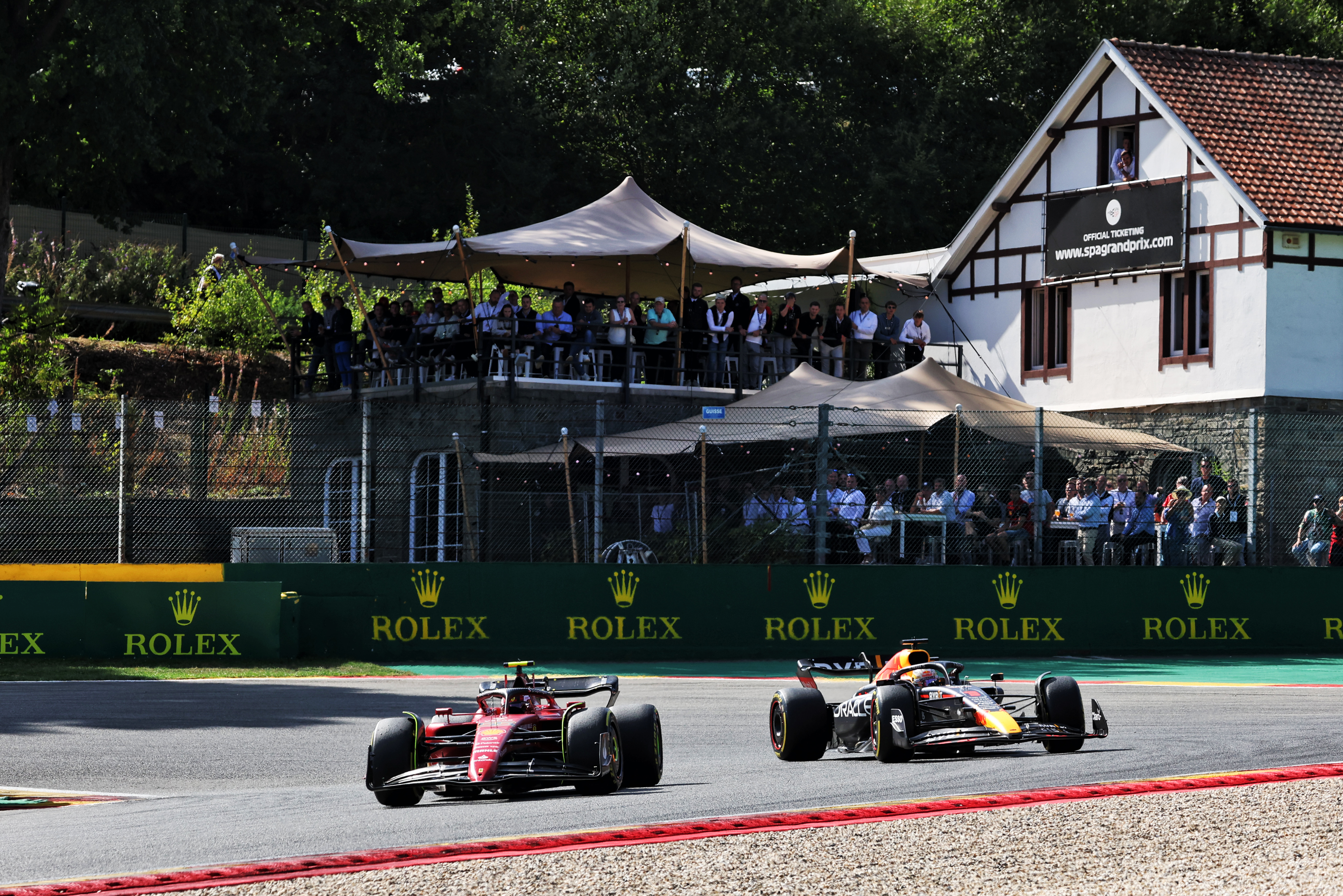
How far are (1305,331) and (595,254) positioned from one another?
12264mm

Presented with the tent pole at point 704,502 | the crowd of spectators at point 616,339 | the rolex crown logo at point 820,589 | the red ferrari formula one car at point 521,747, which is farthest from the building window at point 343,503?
the red ferrari formula one car at point 521,747

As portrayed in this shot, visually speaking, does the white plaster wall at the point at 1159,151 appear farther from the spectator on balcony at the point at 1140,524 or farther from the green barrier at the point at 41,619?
the green barrier at the point at 41,619

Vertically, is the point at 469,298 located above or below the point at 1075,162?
below

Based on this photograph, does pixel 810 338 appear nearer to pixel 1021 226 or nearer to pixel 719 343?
pixel 719 343

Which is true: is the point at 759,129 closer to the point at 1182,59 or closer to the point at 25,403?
the point at 1182,59

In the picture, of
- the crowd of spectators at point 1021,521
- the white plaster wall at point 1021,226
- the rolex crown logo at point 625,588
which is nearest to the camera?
the rolex crown logo at point 625,588

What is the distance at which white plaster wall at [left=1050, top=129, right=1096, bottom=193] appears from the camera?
33.2m

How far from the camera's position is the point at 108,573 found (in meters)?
20.0

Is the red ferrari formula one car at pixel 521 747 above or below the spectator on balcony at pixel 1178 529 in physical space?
below

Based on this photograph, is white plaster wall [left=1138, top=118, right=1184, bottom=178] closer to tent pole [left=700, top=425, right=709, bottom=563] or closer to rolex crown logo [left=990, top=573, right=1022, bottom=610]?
rolex crown logo [left=990, top=573, right=1022, bottom=610]

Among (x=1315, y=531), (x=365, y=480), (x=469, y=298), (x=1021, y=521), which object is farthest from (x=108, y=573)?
(x=1315, y=531)

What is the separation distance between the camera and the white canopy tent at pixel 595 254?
26.8 meters

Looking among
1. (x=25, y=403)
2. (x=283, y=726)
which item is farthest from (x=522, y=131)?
(x=283, y=726)

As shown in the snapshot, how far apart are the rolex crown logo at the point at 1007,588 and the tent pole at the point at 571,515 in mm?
5062
